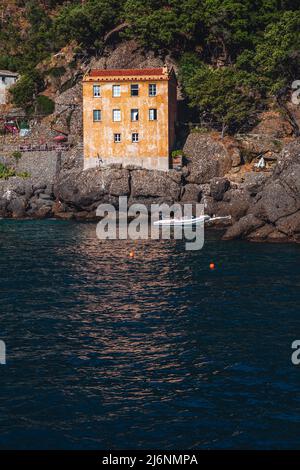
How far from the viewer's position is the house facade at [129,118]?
89.1 meters

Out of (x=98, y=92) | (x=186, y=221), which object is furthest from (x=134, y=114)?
(x=186, y=221)

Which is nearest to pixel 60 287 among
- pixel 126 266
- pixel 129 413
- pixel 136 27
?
pixel 126 266

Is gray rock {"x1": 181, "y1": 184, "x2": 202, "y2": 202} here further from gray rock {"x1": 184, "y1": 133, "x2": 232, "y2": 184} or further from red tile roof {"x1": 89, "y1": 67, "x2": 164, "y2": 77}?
red tile roof {"x1": 89, "y1": 67, "x2": 164, "y2": 77}

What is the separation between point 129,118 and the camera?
90.0 m

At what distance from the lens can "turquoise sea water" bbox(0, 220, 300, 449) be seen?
24922mm

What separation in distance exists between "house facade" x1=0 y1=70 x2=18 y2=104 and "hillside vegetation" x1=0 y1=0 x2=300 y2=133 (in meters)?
2.97

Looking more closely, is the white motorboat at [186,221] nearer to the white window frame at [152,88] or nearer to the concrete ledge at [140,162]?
the concrete ledge at [140,162]

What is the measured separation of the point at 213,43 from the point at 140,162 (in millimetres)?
28852

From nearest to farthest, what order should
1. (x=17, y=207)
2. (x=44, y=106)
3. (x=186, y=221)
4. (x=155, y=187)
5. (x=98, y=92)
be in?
(x=186, y=221) < (x=155, y=187) < (x=17, y=207) < (x=98, y=92) < (x=44, y=106)

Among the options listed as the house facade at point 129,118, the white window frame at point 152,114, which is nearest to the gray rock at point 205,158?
the house facade at point 129,118

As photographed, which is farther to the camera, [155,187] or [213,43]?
[213,43]

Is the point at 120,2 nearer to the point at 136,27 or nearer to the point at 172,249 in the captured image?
the point at 136,27

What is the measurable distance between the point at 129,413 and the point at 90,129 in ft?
227

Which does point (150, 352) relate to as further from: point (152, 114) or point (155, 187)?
point (152, 114)
